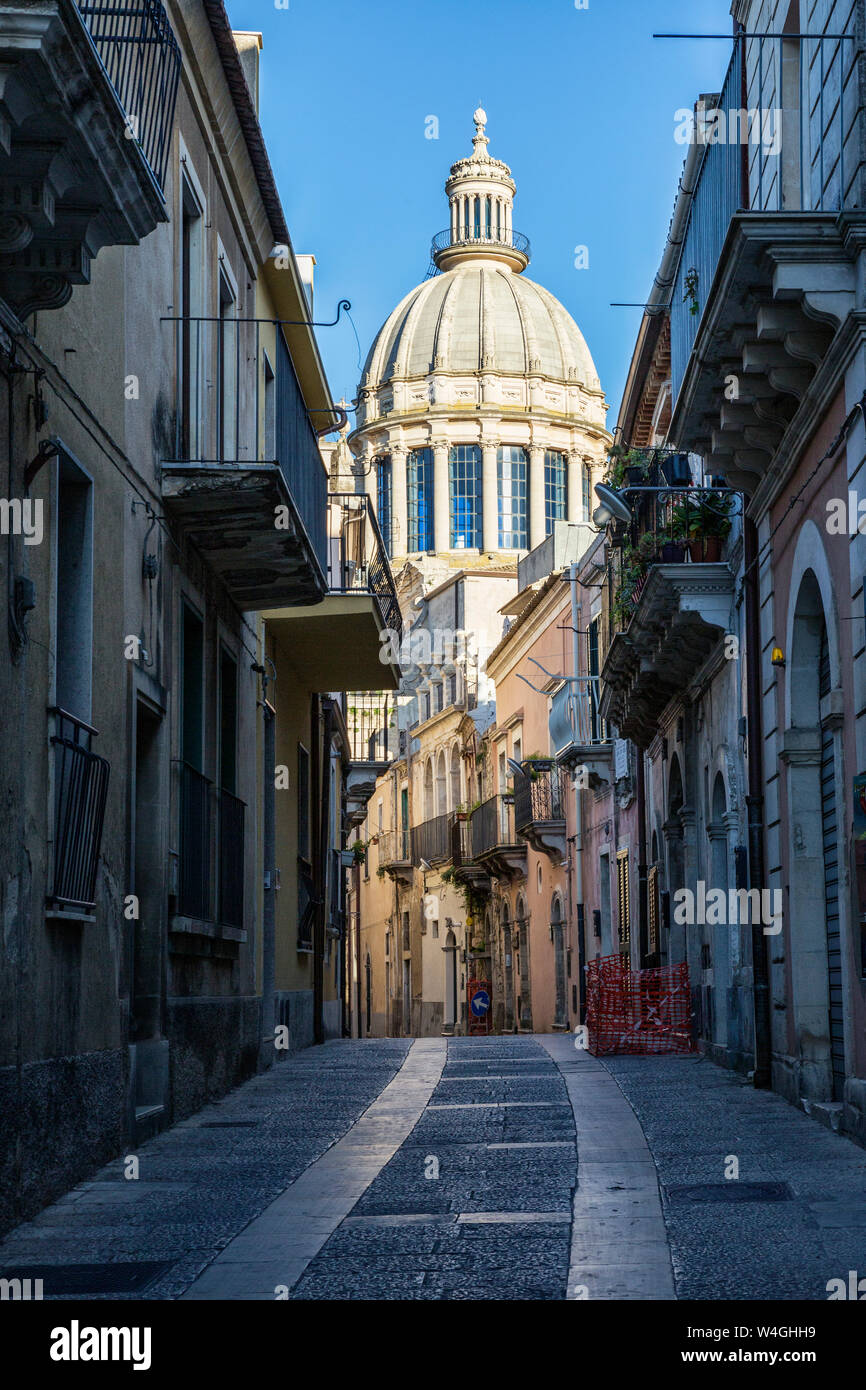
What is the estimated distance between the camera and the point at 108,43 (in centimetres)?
815

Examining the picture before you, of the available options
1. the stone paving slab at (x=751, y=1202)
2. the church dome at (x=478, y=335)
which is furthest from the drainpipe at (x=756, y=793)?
the church dome at (x=478, y=335)

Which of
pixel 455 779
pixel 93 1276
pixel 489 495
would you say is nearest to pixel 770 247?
pixel 93 1276

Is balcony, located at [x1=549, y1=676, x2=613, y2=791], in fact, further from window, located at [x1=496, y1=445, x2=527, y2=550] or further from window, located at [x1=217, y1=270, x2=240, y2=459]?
window, located at [x1=496, y1=445, x2=527, y2=550]

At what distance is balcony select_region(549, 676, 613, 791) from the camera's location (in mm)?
30422

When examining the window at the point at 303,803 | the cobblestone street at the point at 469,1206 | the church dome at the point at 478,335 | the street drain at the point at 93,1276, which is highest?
the church dome at the point at 478,335

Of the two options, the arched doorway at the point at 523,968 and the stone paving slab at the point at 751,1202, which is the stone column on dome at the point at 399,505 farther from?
the stone paving slab at the point at 751,1202

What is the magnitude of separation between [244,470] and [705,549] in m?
6.34

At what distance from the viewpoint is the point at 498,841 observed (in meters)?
41.1

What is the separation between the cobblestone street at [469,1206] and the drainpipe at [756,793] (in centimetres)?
47

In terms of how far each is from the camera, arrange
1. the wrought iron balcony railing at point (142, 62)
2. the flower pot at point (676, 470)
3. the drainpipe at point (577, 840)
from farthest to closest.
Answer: the drainpipe at point (577, 840)
the flower pot at point (676, 470)
the wrought iron balcony railing at point (142, 62)

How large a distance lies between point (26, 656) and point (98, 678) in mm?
1721

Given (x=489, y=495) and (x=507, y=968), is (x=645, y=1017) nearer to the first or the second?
(x=507, y=968)

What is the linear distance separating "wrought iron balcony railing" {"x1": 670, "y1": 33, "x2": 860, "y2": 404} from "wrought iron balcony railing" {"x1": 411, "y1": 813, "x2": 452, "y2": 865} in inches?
1255

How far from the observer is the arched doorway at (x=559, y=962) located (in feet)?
115
